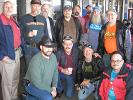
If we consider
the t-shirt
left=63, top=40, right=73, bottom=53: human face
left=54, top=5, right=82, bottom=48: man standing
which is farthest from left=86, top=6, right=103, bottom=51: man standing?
left=63, top=40, right=73, bottom=53: human face

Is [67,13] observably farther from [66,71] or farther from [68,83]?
[68,83]

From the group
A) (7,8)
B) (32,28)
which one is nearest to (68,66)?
(32,28)

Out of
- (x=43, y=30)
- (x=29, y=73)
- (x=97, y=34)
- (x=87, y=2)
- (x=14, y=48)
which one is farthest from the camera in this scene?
(x=87, y=2)

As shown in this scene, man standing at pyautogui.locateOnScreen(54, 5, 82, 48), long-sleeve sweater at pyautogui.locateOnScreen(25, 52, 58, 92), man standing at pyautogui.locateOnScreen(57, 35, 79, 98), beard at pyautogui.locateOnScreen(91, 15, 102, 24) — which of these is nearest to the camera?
long-sleeve sweater at pyautogui.locateOnScreen(25, 52, 58, 92)

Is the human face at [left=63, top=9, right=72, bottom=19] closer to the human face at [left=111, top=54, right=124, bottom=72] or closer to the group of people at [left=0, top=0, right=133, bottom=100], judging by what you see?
the group of people at [left=0, top=0, right=133, bottom=100]

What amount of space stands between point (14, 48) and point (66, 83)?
143 centimetres

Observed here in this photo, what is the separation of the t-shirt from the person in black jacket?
26 cm

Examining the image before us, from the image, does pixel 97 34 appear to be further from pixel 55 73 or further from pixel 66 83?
pixel 55 73

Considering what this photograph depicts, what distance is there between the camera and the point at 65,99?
591 centimetres

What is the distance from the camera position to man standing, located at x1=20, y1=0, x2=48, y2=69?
541cm

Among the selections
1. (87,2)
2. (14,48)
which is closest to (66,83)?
(14,48)

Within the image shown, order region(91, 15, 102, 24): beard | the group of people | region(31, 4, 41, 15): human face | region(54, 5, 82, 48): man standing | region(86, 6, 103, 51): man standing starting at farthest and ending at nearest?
1. region(91, 15, 102, 24): beard
2. region(86, 6, 103, 51): man standing
3. region(54, 5, 82, 48): man standing
4. region(31, 4, 41, 15): human face
5. the group of people

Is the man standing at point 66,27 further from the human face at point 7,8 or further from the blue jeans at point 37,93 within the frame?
the blue jeans at point 37,93

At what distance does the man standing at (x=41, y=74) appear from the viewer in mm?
4535
